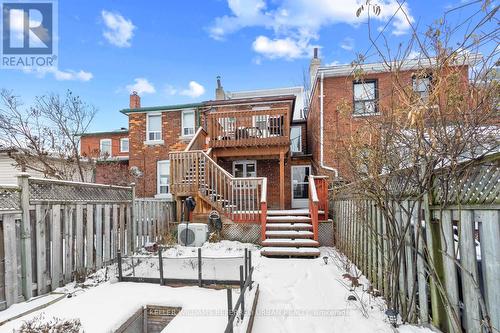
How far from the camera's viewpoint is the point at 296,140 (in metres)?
15.1

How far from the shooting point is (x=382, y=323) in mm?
3363

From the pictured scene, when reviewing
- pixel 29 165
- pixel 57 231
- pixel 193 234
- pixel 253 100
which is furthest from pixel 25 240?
pixel 253 100

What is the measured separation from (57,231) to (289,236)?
5.24m

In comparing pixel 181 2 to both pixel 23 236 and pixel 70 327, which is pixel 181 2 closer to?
pixel 23 236

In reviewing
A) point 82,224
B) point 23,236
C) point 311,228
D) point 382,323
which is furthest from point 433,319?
point 82,224

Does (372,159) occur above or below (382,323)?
above

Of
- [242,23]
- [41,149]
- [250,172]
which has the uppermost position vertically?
[242,23]

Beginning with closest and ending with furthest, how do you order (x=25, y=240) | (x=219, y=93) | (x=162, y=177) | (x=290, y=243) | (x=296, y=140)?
(x=25, y=240) < (x=290, y=243) < (x=162, y=177) < (x=296, y=140) < (x=219, y=93)

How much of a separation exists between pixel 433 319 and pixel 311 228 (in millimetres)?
4822

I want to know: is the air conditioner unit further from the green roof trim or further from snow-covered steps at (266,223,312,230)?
the green roof trim

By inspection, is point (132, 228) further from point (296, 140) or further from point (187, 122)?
point (296, 140)

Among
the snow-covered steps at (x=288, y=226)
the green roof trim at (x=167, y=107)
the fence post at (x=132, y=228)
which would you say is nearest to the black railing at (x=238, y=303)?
the snow-covered steps at (x=288, y=226)

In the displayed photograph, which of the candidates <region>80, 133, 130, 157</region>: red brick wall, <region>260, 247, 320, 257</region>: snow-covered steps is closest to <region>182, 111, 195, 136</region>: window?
<region>260, 247, 320, 257</region>: snow-covered steps

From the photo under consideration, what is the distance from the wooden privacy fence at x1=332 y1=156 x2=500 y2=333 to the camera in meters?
2.12
